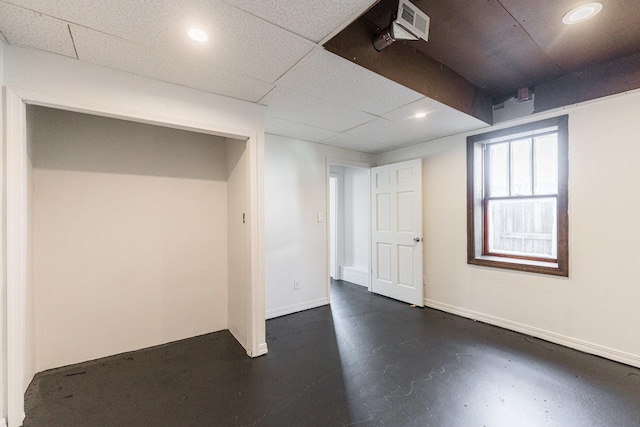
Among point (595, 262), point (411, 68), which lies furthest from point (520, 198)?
point (411, 68)

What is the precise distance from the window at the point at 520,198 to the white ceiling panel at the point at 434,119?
29cm

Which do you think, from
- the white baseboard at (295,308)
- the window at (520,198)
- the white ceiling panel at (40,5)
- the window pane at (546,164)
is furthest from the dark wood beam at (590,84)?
the white ceiling panel at (40,5)

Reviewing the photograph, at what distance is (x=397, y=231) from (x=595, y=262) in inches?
81.2

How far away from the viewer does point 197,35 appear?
1.57 m

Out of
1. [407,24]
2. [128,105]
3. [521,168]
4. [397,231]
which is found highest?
[407,24]

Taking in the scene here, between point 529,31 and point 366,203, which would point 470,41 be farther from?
point 366,203

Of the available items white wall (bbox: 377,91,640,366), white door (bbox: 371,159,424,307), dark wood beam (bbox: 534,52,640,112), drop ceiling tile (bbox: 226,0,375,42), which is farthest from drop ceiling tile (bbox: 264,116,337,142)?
dark wood beam (bbox: 534,52,640,112)

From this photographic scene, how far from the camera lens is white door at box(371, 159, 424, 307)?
3734 mm

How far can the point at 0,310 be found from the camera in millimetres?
1542

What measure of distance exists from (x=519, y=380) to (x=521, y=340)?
0.81m

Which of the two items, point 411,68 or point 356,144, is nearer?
point 411,68

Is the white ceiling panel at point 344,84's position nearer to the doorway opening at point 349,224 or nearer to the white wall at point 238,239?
the white wall at point 238,239

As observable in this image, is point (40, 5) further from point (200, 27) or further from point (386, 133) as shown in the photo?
point (386, 133)

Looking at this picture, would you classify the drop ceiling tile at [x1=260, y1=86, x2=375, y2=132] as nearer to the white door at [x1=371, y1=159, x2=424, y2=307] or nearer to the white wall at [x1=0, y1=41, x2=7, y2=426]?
the white door at [x1=371, y1=159, x2=424, y2=307]
